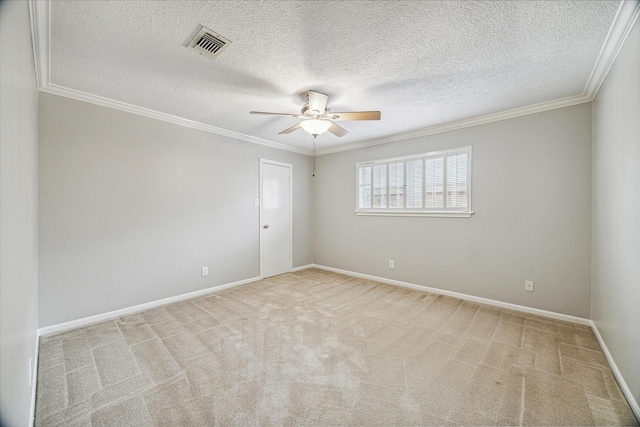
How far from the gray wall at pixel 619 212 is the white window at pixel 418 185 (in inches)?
50.7

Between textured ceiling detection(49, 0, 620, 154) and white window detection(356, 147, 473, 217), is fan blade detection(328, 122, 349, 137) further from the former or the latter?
white window detection(356, 147, 473, 217)

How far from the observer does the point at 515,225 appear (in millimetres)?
3238

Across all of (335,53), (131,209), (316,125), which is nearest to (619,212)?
(335,53)

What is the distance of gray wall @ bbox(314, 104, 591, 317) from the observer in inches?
113

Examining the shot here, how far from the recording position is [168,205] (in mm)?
3486

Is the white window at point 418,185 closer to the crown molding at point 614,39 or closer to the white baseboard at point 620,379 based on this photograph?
the crown molding at point 614,39

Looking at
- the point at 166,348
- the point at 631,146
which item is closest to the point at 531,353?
the point at 631,146

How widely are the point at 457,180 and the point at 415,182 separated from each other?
0.61 meters

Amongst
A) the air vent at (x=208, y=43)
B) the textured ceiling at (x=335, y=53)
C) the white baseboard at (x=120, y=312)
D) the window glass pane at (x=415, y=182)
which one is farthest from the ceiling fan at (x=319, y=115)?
the white baseboard at (x=120, y=312)

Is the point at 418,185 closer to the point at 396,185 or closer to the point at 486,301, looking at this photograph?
the point at 396,185

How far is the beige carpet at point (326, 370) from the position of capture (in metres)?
1.62

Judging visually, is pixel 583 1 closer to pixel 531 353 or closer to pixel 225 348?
pixel 531 353

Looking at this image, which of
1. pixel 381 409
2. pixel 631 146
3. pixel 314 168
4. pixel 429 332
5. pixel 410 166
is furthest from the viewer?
pixel 314 168

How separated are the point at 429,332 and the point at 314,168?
3.80 meters
